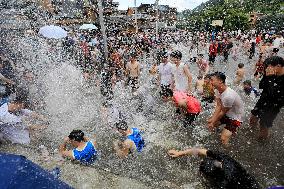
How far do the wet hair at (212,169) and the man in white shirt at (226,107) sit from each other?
7.75 ft

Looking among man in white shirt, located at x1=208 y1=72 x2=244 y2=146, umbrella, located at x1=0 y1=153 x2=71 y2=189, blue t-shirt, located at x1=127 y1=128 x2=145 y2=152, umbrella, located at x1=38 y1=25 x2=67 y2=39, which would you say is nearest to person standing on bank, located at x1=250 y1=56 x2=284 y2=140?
man in white shirt, located at x1=208 y1=72 x2=244 y2=146

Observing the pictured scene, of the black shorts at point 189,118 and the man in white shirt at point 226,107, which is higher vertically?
the man in white shirt at point 226,107

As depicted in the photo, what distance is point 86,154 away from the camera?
469cm

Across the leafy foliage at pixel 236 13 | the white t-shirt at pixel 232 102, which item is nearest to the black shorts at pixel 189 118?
the white t-shirt at pixel 232 102

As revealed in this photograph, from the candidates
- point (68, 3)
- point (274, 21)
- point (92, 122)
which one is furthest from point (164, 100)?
point (274, 21)

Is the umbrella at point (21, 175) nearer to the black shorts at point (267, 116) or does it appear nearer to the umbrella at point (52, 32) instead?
the black shorts at point (267, 116)

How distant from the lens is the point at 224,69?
1736 centimetres

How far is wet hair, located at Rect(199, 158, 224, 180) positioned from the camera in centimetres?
270

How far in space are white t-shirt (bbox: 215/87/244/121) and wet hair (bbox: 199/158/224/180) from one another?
2.35 m

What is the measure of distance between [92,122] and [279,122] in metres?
4.46

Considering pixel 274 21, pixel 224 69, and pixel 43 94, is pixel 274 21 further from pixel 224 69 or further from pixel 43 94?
pixel 43 94

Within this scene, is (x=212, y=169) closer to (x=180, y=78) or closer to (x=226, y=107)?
(x=226, y=107)

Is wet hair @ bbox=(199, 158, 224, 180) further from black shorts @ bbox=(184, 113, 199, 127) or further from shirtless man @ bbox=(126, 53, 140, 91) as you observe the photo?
shirtless man @ bbox=(126, 53, 140, 91)

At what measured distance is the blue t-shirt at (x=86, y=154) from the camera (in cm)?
462
